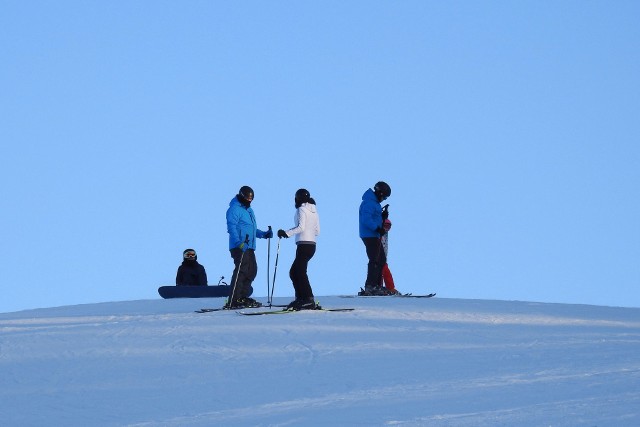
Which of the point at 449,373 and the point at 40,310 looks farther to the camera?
the point at 40,310

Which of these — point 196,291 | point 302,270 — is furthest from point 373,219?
point 196,291

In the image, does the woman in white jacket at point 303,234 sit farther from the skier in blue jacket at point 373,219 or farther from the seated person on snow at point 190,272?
the seated person on snow at point 190,272

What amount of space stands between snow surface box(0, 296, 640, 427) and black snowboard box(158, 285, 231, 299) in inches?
178

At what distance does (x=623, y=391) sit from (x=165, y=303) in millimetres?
12428

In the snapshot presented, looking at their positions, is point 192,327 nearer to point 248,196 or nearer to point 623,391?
point 248,196

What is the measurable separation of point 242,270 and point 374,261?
12.1 ft

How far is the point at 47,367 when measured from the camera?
456 inches

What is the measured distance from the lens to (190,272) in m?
21.8

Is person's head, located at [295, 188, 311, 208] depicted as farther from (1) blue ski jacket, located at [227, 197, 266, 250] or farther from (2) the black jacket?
(2) the black jacket

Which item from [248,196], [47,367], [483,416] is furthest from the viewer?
[248,196]

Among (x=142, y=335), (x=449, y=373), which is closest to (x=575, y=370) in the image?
(x=449, y=373)

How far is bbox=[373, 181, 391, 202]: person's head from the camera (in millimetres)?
19328

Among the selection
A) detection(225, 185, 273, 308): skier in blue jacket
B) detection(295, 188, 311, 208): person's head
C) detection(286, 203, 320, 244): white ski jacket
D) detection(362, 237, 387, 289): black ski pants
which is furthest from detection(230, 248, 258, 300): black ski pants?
detection(362, 237, 387, 289): black ski pants

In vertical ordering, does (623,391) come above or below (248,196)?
below
